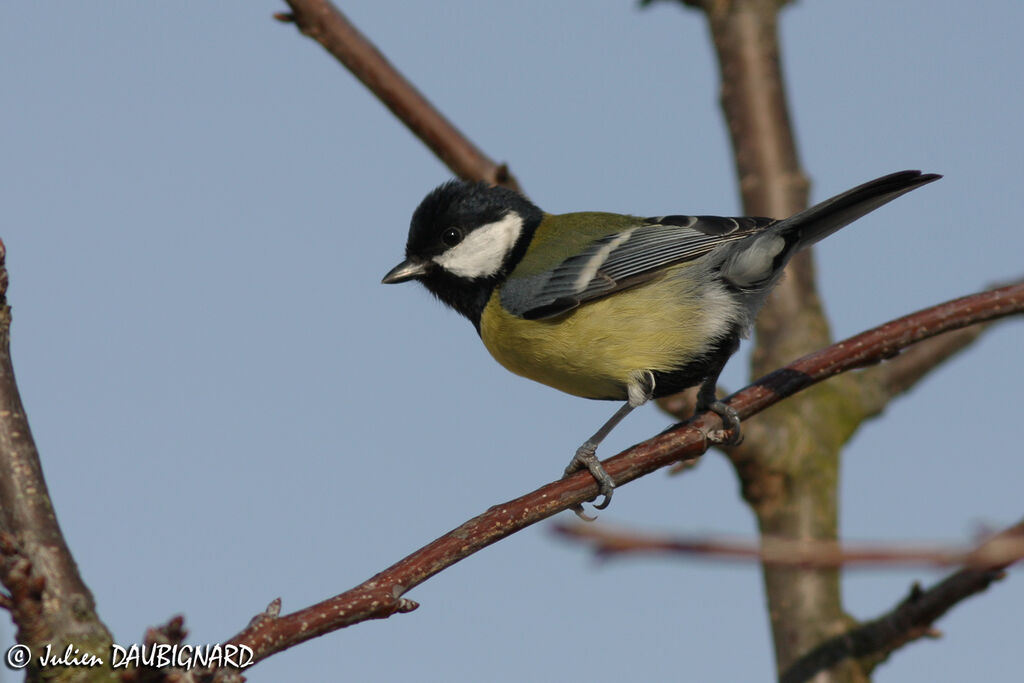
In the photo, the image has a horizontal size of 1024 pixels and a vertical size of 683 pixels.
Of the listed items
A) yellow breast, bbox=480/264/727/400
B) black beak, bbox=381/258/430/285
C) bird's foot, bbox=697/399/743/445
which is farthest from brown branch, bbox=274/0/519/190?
bird's foot, bbox=697/399/743/445

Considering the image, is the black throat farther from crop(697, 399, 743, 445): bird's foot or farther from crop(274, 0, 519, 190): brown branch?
crop(697, 399, 743, 445): bird's foot

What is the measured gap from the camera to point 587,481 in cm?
271

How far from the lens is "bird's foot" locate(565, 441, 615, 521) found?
282 cm

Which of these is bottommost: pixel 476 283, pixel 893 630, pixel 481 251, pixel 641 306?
pixel 893 630

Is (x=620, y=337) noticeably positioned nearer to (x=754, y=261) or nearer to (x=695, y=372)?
(x=695, y=372)

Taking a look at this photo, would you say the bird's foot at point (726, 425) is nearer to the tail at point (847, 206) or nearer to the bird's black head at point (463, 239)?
the tail at point (847, 206)

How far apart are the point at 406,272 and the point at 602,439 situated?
1283mm

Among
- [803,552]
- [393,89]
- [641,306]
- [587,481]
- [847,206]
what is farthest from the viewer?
[393,89]

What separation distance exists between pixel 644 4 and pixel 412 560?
305 cm

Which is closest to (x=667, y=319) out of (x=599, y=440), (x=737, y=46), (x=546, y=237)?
(x=599, y=440)

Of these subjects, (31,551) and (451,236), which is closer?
(31,551)

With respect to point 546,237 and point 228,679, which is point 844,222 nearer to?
point 546,237

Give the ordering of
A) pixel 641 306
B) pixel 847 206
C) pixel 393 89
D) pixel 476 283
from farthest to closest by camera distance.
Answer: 1. pixel 476 283
2. pixel 393 89
3. pixel 641 306
4. pixel 847 206

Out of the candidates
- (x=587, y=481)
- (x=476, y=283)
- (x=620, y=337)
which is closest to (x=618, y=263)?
(x=620, y=337)
